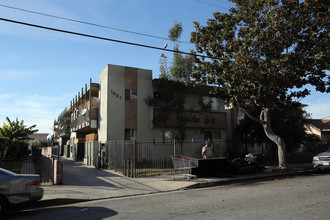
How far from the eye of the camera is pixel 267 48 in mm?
13617

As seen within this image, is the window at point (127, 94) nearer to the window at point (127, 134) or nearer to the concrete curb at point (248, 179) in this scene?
the window at point (127, 134)

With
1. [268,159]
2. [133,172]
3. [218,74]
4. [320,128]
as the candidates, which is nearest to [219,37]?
[218,74]

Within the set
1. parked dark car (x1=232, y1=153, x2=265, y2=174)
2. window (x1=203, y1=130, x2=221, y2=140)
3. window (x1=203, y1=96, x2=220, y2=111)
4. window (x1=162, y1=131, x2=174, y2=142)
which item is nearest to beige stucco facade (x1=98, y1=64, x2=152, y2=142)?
window (x1=162, y1=131, x2=174, y2=142)

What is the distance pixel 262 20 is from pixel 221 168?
7785 millimetres

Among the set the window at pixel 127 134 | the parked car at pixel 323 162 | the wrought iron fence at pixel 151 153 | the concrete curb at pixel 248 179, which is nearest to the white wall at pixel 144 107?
the window at pixel 127 134

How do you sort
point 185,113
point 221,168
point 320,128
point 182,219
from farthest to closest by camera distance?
point 320,128 < point 185,113 < point 221,168 < point 182,219

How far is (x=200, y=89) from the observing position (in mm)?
21922

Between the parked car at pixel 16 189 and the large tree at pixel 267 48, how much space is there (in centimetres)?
968

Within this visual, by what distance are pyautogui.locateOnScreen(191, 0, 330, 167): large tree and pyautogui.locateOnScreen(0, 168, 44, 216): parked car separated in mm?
9684

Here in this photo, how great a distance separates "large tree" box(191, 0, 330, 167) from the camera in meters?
12.6

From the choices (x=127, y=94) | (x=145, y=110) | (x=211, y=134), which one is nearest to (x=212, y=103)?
(x=211, y=134)

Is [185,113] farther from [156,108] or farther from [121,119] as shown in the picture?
[121,119]

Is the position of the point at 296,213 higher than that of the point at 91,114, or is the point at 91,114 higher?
the point at 91,114

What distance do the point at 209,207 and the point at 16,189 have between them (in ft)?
15.7
